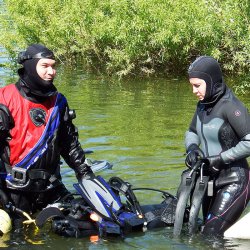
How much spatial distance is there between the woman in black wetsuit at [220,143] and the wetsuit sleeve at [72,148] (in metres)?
1.18

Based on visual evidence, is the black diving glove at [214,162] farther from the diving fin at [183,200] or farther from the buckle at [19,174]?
the buckle at [19,174]

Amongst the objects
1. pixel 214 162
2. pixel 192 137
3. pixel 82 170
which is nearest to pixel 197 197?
pixel 214 162

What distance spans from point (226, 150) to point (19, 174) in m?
2.02

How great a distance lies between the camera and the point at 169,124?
12445mm

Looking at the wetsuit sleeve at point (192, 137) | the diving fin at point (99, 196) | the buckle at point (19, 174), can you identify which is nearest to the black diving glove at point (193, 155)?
the wetsuit sleeve at point (192, 137)

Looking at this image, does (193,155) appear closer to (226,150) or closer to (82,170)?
(226,150)

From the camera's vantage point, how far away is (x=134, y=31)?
17109 mm

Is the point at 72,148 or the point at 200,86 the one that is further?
the point at 72,148

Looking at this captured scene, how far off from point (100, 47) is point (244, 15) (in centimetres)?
586

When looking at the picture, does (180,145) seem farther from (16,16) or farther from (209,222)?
(16,16)

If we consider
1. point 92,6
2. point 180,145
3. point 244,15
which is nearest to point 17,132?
point 180,145

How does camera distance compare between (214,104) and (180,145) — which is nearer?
(214,104)

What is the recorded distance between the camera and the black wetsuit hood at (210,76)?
6.07 metres

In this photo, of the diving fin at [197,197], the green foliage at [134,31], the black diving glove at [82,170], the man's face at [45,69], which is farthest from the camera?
the green foliage at [134,31]
